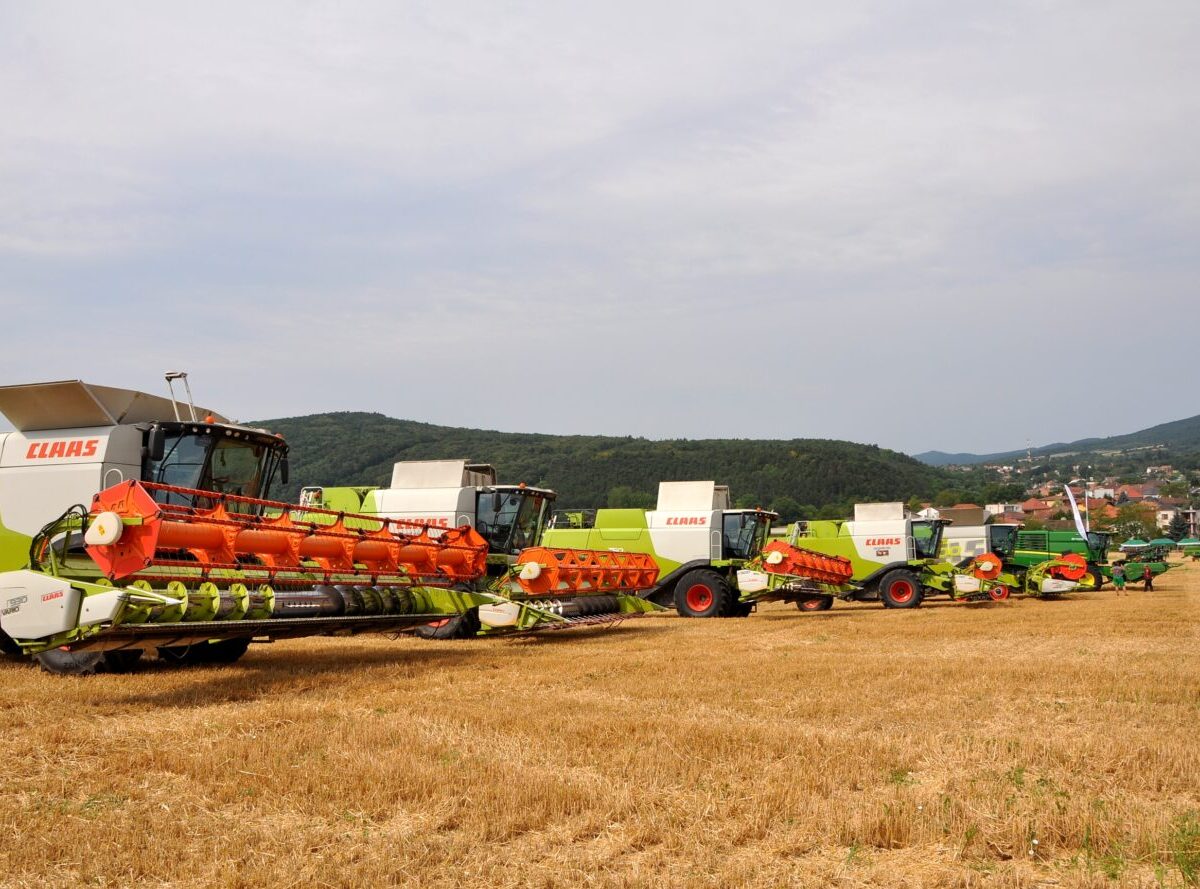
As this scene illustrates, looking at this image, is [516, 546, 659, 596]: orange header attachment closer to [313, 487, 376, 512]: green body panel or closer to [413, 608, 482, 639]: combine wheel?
[413, 608, 482, 639]: combine wheel

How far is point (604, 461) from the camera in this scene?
286 ft

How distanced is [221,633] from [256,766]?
3437 millimetres

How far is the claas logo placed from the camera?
995cm

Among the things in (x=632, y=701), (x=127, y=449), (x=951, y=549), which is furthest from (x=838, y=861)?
(x=951, y=549)

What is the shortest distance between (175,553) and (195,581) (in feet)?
1.44

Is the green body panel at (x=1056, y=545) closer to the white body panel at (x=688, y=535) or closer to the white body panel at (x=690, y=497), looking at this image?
A: the white body panel at (x=690, y=497)

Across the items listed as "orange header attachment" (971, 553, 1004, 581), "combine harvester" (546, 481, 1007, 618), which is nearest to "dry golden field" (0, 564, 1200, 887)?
"combine harvester" (546, 481, 1007, 618)

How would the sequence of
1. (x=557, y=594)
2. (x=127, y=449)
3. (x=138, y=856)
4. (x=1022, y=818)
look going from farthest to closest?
(x=557, y=594), (x=127, y=449), (x=1022, y=818), (x=138, y=856)

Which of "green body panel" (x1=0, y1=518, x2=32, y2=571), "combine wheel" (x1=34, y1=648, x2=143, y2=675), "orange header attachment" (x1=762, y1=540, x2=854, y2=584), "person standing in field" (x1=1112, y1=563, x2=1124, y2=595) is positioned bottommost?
"person standing in field" (x1=1112, y1=563, x2=1124, y2=595)

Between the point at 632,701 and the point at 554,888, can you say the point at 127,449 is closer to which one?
the point at 632,701

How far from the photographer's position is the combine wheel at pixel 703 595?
18875mm

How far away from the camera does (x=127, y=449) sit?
396 inches

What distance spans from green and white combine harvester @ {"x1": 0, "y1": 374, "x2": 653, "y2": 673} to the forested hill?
199 ft

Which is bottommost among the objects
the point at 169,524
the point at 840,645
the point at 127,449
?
the point at 840,645
